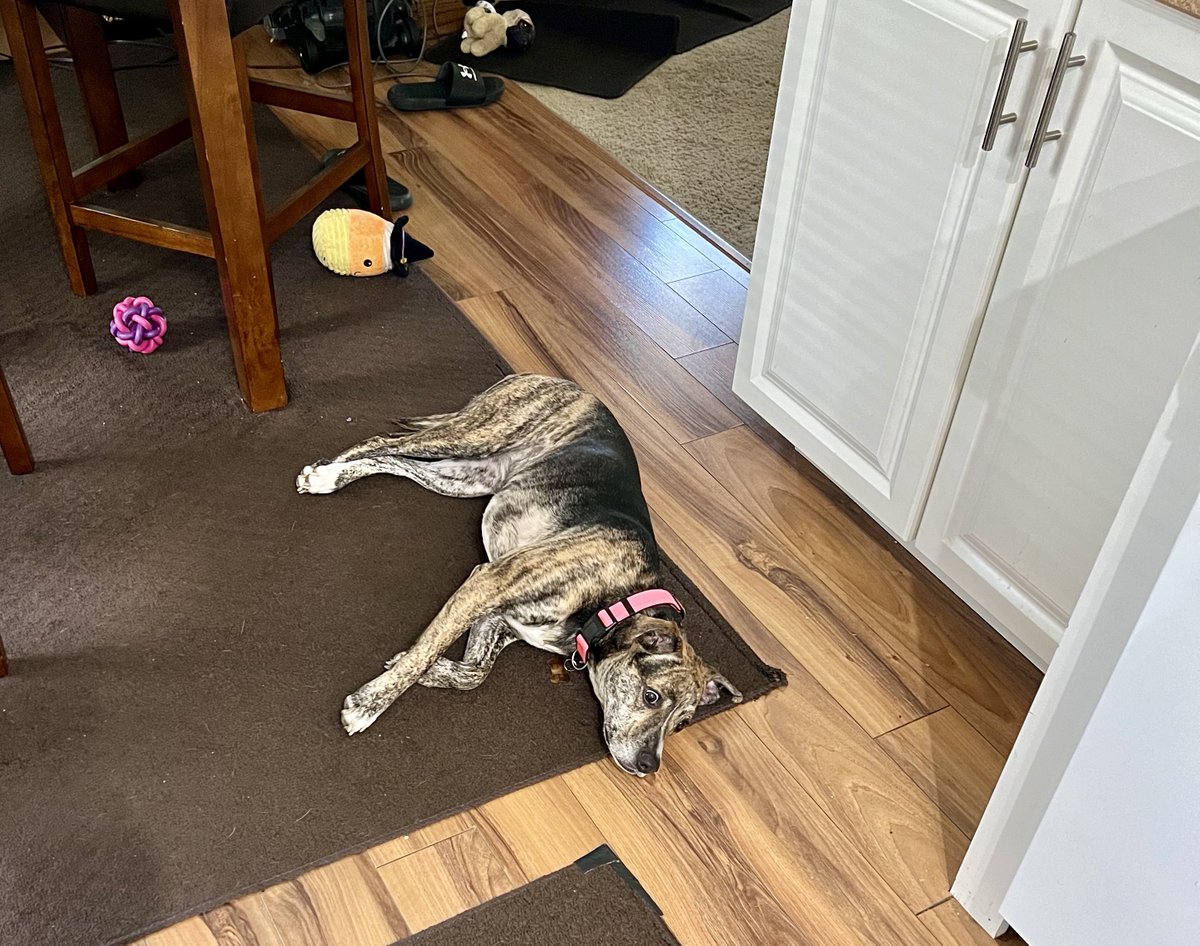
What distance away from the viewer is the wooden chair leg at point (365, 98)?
2.42 metres

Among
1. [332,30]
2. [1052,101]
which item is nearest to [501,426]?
[1052,101]

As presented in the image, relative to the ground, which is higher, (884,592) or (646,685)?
(646,685)

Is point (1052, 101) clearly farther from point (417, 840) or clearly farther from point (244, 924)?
point (244, 924)

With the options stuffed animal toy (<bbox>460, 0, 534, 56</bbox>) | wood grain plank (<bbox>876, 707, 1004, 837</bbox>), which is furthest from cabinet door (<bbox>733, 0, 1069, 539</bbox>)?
stuffed animal toy (<bbox>460, 0, 534, 56</bbox>)

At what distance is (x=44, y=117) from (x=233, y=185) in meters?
0.53

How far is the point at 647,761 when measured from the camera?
1551 mm

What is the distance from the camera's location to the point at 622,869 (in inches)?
59.0

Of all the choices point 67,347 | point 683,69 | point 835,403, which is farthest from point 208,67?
point 683,69

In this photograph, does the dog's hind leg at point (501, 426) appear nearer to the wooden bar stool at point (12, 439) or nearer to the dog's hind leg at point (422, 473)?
the dog's hind leg at point (422, 473)

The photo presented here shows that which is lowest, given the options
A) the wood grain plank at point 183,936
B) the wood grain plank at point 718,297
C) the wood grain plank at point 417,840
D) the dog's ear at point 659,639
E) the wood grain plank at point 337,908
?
the wood grain plank at point 417,840

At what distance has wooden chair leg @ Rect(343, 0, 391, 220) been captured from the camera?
7.93 ft

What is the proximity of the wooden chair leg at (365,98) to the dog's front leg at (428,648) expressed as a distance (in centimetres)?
131

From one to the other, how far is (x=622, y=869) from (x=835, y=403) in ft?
2.87

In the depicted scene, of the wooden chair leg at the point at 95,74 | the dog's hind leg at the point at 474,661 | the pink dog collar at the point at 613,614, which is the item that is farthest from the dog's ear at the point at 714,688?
the wooden chair leg at the point at 95,74
